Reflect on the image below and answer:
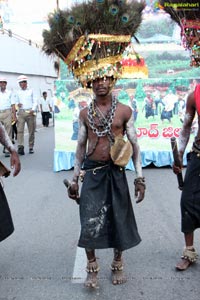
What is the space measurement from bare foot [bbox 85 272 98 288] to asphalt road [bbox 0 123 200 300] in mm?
51

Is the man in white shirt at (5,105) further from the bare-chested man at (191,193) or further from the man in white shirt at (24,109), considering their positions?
the bare-chested man at (191,193)

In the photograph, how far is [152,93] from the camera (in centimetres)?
809

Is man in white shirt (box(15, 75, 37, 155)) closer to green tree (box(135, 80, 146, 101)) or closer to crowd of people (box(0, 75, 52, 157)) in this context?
crowd of people (box(0, 75, 52, 157))

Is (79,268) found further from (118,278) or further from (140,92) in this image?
(140,92)

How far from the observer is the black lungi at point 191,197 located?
3.43 meters

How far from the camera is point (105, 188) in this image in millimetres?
3268

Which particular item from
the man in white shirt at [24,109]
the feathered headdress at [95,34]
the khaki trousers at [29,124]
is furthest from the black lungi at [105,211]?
the khaki trousers at [29,124]

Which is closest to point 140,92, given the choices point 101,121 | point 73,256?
point 73,256

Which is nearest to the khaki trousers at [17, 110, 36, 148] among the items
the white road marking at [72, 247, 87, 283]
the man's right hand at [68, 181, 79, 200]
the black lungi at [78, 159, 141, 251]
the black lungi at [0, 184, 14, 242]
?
the white road marking at [72, 247, 87, 283]

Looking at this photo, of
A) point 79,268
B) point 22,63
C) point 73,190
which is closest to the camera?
point 73,190

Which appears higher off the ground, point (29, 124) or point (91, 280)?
point (29, 124)

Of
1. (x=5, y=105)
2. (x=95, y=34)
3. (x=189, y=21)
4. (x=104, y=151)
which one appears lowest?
(x=5, y=105)

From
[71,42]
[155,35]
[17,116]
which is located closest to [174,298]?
[71,42]

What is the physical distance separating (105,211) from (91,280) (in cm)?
55
